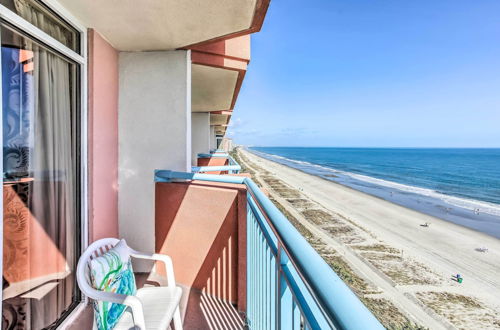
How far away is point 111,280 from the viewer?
5.43 feet

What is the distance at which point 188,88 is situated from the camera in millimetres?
3053

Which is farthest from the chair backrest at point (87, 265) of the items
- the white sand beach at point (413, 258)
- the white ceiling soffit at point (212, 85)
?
the white sand beach at point (413, 258)

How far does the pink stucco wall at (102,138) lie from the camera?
2381 mm

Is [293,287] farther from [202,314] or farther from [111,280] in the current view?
[202,314]

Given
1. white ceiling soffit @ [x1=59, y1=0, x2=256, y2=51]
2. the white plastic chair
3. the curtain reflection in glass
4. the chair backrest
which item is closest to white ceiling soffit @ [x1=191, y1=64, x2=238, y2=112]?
white ceiling soffit @ [x1=59, y1=0, x2=256, y2=51]

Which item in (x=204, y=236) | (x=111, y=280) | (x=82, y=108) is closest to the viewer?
(x=111, y=280)

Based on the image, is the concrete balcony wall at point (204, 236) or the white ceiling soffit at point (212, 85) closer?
the concrete balcony wall at point (204, 236)

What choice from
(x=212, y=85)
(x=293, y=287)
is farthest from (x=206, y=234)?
(x=212, y=85)

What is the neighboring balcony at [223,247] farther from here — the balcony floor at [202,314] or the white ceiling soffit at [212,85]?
the white ceiling soffit at [212,85]

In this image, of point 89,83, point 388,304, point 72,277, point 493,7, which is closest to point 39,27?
point 89,83

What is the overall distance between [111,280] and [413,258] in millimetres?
10814

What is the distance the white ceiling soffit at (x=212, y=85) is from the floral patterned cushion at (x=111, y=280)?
277 cm

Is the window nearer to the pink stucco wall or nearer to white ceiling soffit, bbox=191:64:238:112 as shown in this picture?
the pink stucco wall

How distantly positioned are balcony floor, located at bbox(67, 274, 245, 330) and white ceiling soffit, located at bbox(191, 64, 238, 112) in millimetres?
2940
